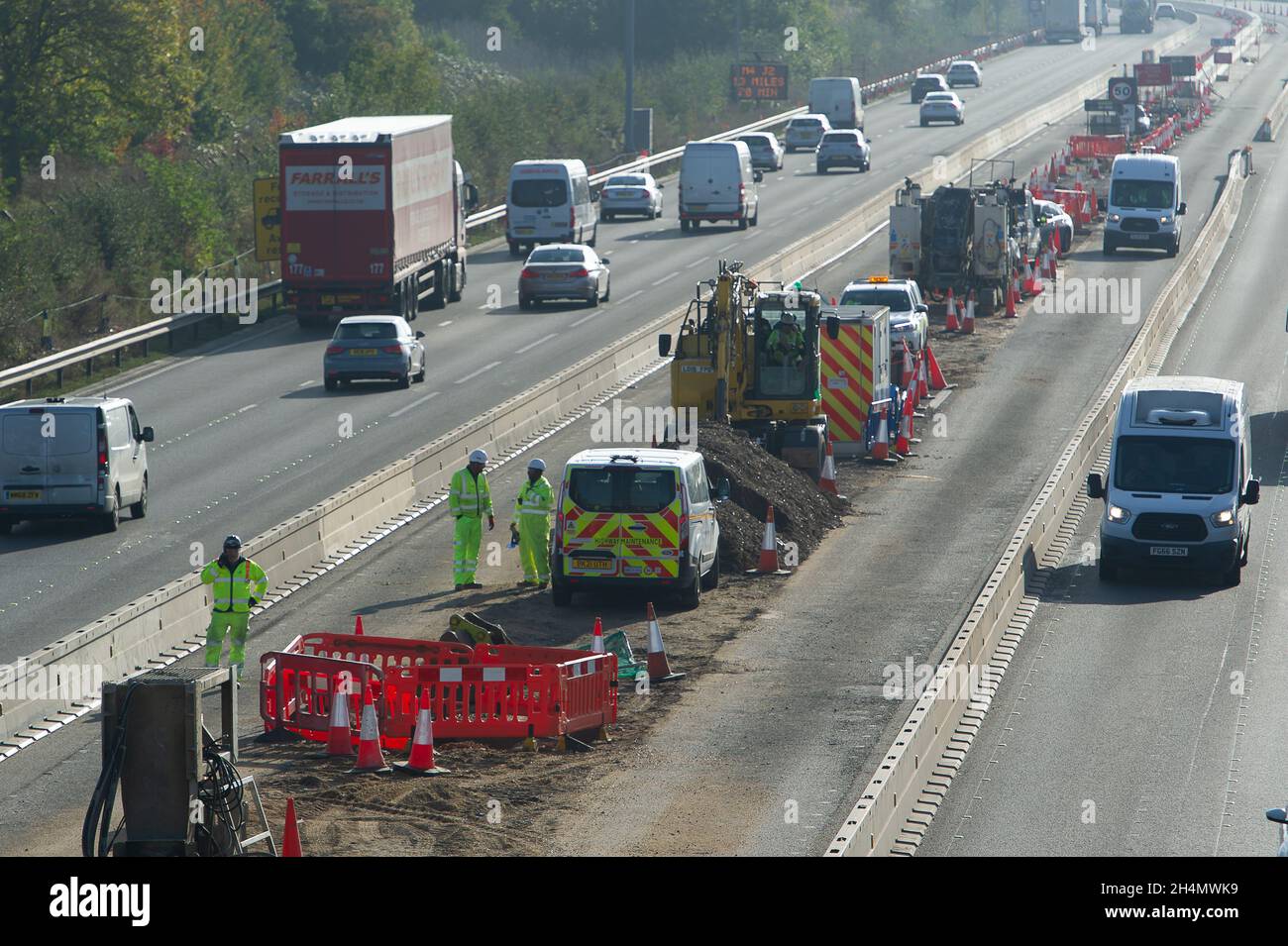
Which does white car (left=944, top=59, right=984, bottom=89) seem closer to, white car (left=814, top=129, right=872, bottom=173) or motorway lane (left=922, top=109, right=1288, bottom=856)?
white car (left=814, top=129, right=872, bottom=173)

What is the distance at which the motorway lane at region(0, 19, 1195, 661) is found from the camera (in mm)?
25641

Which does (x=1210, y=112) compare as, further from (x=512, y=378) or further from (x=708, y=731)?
(x=708, y=731)

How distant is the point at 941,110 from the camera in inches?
3748

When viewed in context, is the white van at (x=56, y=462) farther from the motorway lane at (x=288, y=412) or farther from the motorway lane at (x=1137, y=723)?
the motorway lane at (x=1137, y=723)

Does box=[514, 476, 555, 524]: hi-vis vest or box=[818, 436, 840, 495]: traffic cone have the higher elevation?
box=[514, 476, 555, 524]: hi-vis vest

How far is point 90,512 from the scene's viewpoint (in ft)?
90.4

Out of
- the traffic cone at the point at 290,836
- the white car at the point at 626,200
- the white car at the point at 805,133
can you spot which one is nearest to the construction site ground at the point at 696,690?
the traffic cone at the point at 290,836

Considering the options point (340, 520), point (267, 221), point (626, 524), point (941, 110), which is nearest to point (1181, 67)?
point (941, 110)

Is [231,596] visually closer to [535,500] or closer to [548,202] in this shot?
[535,500]

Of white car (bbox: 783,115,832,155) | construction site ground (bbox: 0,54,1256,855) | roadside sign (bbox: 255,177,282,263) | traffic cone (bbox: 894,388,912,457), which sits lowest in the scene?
construction site ground (bbox: 0,54,1256,855)

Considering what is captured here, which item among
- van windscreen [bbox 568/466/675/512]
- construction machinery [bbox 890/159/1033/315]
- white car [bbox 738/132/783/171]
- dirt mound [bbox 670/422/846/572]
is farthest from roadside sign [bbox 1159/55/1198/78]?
van windscreen [bbox 568/466/675/512]

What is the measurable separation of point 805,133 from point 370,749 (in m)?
72.8

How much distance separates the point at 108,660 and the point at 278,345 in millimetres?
25278

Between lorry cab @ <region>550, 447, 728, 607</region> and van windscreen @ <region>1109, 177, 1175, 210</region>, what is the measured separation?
38.1m
